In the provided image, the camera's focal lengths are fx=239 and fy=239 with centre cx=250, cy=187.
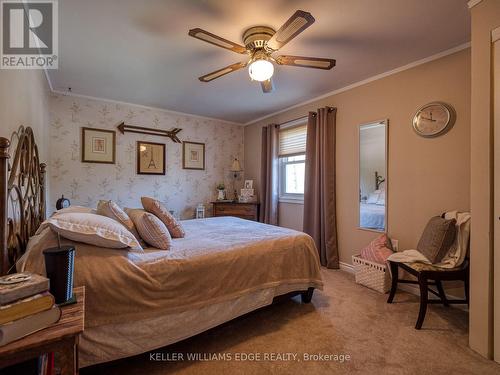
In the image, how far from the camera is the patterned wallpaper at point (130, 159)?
3408 mm

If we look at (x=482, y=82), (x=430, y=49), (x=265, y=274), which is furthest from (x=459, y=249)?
(x=430, y=49)

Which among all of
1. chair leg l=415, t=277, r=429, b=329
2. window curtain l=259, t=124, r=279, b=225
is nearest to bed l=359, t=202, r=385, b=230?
chair leg l=415, t=277, r=429, b=329

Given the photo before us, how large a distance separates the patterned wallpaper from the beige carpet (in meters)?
2.79

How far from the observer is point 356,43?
2189 mm

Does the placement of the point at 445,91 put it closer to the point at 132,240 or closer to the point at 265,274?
the point at 265,274

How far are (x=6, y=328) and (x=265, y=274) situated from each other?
1529 millimetres

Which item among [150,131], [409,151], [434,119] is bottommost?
[409,151]

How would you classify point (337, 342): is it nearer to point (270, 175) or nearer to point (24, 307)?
point (24, 307)

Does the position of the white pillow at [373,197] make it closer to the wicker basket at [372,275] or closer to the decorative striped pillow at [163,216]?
the wicker basket at [372,275]

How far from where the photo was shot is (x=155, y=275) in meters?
1.48

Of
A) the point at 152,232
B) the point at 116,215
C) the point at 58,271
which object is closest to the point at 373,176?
the point at 152,232

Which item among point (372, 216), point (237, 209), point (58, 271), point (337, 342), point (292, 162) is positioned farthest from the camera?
point (237, 209)

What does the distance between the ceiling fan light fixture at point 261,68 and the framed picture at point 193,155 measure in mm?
2743

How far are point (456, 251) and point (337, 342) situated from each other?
132 centimetres
